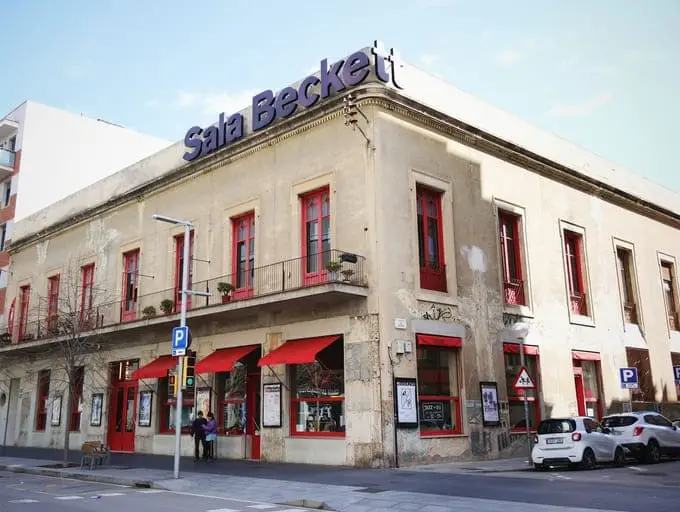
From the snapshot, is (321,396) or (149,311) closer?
(321,396)

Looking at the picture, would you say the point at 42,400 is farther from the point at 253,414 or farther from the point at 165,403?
the point at 253,414

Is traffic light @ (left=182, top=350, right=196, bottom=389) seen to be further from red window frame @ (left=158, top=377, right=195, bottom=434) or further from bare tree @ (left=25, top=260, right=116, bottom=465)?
bare tree @ (left=25, top=260, right=116, bottom=465)

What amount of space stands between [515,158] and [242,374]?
1270cm

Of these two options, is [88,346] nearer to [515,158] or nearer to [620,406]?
[515,158]

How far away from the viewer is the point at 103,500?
1238cm

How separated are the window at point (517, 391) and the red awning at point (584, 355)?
247 centimetres

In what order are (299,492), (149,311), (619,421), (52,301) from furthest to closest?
(52,301) < (149,311) < (619,421) < (299,492)

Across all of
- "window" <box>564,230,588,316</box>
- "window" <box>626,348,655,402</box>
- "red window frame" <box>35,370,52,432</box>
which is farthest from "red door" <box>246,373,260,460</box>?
"window" <box>626,348,655,402</box>

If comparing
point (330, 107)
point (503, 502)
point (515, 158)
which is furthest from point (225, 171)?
point (503, 502)

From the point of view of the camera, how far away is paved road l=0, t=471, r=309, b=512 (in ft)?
36.0

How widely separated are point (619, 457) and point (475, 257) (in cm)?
740

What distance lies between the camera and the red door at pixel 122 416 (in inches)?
1024

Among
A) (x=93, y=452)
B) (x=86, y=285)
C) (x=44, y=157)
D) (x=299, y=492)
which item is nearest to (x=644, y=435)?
(x=299, y=492)

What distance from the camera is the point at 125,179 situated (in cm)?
2919
